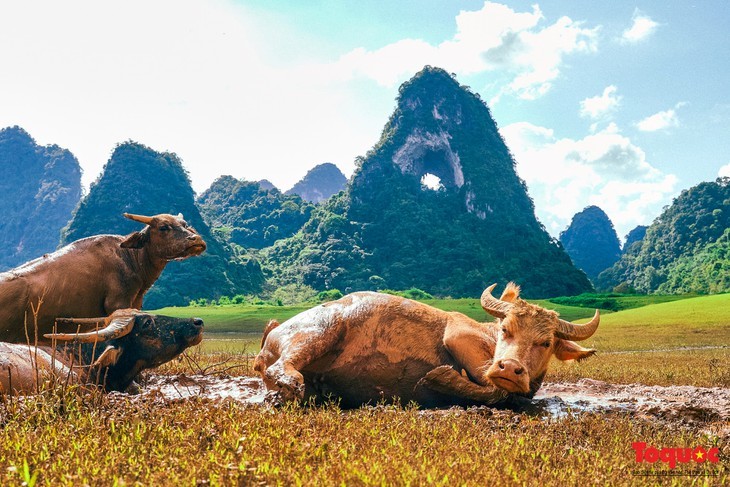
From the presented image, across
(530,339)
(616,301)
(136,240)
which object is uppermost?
(136,240)

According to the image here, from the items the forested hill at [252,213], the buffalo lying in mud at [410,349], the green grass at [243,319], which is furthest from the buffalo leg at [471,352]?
the forested hill at [252,213]

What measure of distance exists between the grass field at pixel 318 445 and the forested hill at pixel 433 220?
184ft

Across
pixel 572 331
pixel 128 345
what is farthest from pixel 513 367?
pixel 128 345

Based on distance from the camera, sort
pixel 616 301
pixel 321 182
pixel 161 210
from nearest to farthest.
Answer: pixel 616 301, pixel 161 210, pixel 321 182

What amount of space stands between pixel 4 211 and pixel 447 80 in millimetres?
74389

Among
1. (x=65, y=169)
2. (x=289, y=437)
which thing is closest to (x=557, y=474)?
(x=289, y=437)

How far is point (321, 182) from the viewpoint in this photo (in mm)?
133875

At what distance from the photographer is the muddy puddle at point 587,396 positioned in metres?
5.29

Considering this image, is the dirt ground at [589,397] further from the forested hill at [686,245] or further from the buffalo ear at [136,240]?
the forested hill at [686,245]

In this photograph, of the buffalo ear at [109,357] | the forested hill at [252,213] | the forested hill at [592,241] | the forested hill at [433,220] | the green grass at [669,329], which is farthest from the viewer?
the forested hill at [592,241]

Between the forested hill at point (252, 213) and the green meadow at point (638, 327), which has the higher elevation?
the forested hill at point (252, 213)

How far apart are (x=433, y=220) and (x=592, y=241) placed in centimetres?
5293

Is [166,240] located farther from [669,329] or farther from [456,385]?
[669,329]

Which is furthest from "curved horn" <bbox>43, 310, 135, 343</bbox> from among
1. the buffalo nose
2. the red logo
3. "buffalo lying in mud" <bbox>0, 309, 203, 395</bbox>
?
the red logo
